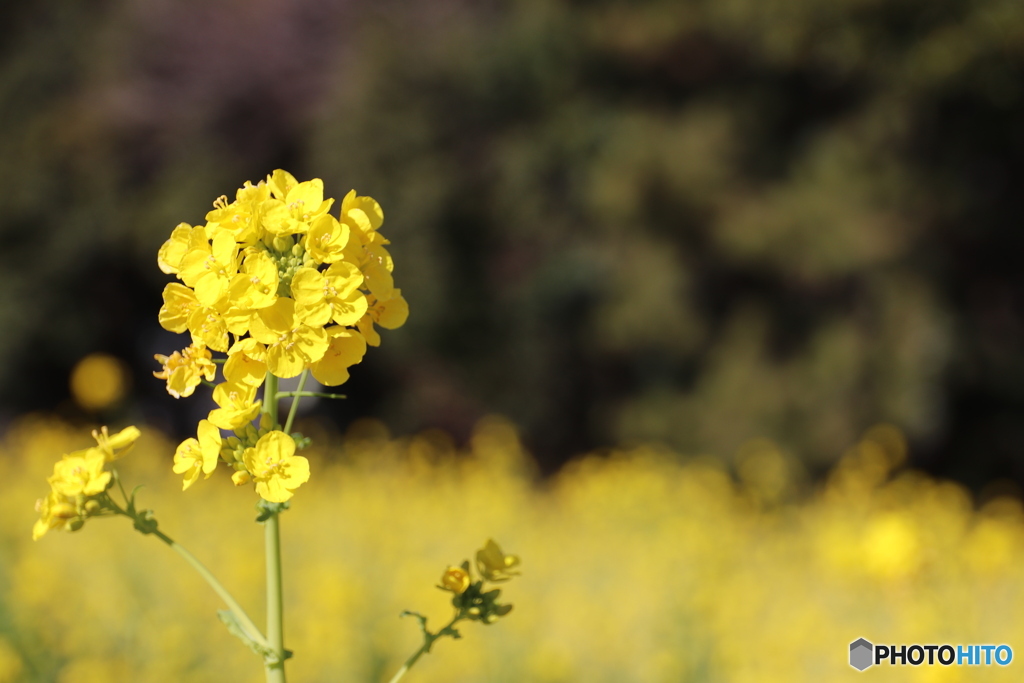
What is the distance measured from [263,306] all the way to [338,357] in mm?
123

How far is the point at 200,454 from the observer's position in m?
1.04

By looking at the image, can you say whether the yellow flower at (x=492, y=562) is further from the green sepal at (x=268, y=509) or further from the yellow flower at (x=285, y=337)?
the yellow flower at (x=285, y=337)

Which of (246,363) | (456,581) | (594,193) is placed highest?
(594,193)

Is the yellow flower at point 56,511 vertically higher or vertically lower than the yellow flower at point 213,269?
lower

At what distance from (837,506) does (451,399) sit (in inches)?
145

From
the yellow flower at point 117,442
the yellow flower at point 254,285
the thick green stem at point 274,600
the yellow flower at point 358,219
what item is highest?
the yellow flower at point 358,219

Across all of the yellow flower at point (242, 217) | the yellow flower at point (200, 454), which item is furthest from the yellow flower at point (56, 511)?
the yellow flower at point (242, 217)

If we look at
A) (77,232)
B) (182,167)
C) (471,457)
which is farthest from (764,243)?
(77,232)

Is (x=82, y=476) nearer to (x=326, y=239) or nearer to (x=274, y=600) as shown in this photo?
(x=274, y=600)

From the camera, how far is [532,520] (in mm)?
5039

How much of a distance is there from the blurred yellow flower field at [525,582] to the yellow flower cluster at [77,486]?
1537 millimetres

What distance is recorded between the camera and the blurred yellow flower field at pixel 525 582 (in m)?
2.70

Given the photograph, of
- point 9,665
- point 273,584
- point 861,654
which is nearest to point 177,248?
point 273,584

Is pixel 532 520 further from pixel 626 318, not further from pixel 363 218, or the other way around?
pixel 363 218
